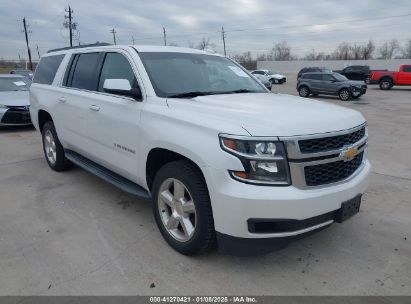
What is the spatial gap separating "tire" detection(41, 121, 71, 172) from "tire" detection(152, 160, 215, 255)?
2886 millimetres

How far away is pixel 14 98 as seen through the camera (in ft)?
33.6

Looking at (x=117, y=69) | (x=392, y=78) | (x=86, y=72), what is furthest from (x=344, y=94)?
(x=117, y=69)

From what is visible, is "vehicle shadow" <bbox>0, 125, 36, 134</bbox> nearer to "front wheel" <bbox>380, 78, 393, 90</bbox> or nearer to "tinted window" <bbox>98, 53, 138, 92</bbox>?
"tinted window" <bbox>98, 53, 138, 92</bbox>

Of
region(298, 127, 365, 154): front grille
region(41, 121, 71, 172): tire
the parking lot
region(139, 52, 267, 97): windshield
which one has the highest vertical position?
region(139, 52, 267, 97): windshield

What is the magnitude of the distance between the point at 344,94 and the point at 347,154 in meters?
19.5

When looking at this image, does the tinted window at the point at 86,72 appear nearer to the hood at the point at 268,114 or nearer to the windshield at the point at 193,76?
the windshield at the point at 193,76

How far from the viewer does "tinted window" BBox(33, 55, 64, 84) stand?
572 centimetres

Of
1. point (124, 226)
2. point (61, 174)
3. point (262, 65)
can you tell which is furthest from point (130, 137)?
point (262, 65)

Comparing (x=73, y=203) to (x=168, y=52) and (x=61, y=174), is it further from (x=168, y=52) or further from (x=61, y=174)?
(x=168, y=52)

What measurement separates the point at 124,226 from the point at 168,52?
6.68ft

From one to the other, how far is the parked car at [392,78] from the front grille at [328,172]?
28.2 m

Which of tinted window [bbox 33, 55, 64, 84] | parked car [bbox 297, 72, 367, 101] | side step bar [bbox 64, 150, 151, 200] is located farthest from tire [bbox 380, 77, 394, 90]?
side step bar [bbox 64, 150, 151, 200]

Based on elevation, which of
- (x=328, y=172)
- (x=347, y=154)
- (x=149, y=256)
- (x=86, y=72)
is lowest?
(x=149, y=256)

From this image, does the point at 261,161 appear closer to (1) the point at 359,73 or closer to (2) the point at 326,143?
(2) the point at 326,143
